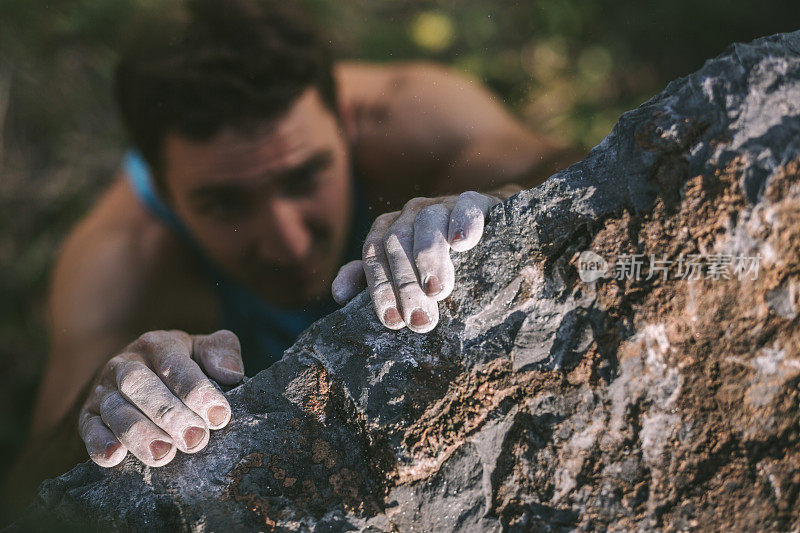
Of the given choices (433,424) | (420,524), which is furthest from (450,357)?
(420,524)

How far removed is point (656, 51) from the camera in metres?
3.11

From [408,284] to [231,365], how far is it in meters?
0.43

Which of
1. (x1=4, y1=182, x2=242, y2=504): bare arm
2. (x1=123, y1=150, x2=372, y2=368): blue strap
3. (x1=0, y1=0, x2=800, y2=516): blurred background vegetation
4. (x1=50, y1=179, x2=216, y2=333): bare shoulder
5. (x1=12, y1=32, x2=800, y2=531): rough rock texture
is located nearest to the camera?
(x1=12, y1=32, x2=800, y2=531): rough rock texture

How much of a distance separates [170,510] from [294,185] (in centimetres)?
152

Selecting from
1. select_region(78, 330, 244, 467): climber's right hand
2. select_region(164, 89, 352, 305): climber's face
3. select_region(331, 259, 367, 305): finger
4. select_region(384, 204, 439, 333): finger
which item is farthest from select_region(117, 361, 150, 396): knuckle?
select_region(164, 89, 352, 305): climber's face

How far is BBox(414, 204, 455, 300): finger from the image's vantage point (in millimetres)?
921

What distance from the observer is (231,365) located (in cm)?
112

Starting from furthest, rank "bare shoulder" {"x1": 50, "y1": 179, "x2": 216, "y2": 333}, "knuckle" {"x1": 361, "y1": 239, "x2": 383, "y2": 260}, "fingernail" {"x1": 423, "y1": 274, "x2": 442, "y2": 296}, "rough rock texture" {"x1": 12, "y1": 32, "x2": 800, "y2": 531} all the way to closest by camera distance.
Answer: "bare shoulder" {"x1": 50, "y1": 179, "x2": 216, "y2": 333}, "knuckle" {"x1": 361, "y1": 239, "x2": 383, "y2": 260}, "fingernail" {"x1": 423, "y1": 274, "x2": 442, "y2": 296}, "rough rock texture" {"x1": 12, "y1": 32, "x2": 800, "y2": 531}

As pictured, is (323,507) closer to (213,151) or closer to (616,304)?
(616,304)

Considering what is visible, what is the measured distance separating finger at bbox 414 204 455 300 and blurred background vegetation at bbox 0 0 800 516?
2.28 meters

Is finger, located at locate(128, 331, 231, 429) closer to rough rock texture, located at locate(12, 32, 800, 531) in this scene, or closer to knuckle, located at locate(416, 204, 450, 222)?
rough rock texture, located at locate(12, 32, 800, 531)

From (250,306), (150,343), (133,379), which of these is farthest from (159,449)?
(250,306)

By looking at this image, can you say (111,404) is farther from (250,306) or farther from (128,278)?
(128,278)

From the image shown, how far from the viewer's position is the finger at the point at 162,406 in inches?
36.8
